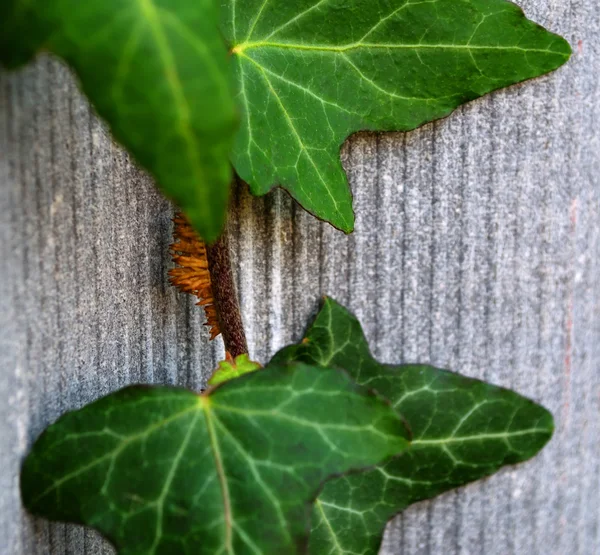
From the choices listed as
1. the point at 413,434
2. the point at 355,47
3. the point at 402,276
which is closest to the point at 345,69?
the point at 355,47

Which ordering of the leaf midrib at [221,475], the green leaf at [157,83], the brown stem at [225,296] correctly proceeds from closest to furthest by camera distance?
1. the green leaf at [157,83]
2. the leaf midrib at [221,475]
3. the brown stem at [225,296]

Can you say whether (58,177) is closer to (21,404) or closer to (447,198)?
(21,404)

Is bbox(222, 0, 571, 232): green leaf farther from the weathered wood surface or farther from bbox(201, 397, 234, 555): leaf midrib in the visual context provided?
bbox(201, 397, 234, 555): leaf midrib

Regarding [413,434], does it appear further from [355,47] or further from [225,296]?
[355,47]

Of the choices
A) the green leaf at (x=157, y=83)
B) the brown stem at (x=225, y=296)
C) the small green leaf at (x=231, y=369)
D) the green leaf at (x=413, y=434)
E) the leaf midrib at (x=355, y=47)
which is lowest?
the green leaf at (x=413, y=434)

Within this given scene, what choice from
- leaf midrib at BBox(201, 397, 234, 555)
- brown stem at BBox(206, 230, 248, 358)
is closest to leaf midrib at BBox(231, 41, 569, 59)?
brown stem at BBox(206, 230, 248, 358)

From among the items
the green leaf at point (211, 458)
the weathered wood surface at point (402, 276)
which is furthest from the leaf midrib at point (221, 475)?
the weathered wood surface at point (402, 276)

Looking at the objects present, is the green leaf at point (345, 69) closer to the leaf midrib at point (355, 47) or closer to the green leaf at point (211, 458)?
the leaf midrib at point (355, 47)
